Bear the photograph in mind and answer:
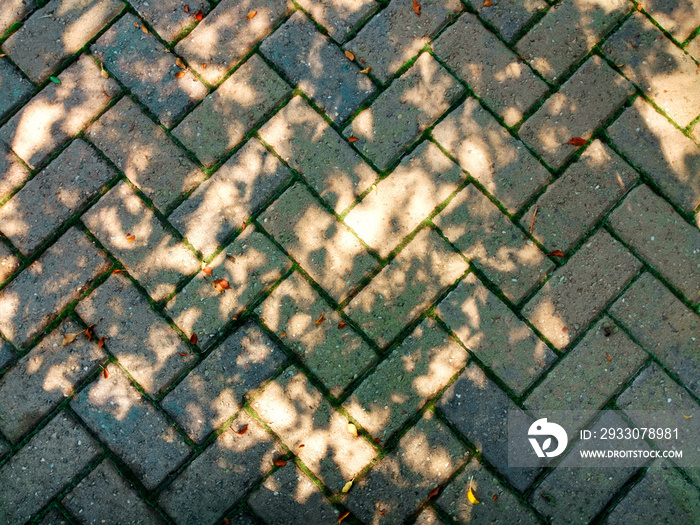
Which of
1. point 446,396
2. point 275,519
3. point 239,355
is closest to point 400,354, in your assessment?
point 446,396

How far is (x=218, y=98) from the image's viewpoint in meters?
2.78

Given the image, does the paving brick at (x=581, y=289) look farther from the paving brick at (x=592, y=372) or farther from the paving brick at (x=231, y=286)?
the paving brick at (x=231, y=286)

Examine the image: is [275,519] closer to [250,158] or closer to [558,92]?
[250,158]

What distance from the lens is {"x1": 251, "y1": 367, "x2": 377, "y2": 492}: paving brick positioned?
255 centimetres

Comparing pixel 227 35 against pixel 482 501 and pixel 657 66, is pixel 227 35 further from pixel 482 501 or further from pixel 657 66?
pixel 482 501

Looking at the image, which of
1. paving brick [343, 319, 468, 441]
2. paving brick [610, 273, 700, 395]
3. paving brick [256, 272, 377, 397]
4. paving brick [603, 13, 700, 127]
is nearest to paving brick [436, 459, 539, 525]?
paving brick [343, 319, 468, 441]

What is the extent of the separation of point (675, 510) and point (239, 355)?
2452 millimetres

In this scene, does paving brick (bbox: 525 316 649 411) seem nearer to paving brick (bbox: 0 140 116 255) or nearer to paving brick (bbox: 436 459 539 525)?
paving brick (bbox: 436 459 539 525)

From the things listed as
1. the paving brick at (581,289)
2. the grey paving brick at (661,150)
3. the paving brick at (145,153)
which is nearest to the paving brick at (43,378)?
the paving brick at (145,153)

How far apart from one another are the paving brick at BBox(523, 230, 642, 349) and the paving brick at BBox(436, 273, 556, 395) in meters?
0.11

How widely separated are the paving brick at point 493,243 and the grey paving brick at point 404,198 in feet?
0.35

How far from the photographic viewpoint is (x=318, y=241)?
8.79 ft

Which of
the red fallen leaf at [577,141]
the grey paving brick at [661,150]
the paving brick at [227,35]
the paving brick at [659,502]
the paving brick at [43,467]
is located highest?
the paving brick at [227,35]

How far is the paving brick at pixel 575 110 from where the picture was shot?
108 inches
